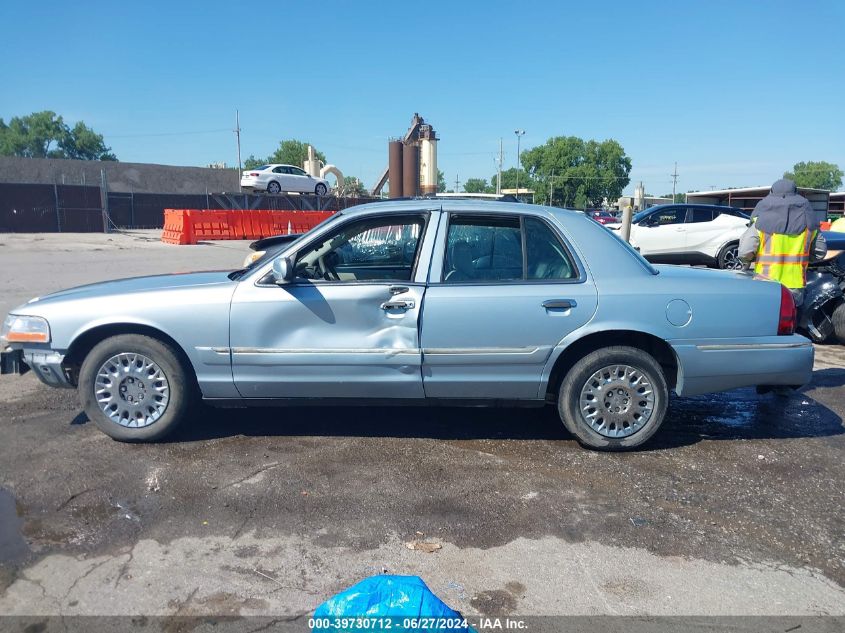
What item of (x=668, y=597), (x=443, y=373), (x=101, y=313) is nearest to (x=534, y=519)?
(x=668, y=597)

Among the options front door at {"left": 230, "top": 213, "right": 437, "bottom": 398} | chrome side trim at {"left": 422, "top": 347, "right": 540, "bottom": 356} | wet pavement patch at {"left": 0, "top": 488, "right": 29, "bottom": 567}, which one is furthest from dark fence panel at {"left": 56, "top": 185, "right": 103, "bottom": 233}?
chrome side trim at {"left": 422, "top": 347, "right": 540, "bottom": 356}

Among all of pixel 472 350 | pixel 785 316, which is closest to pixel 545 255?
pixel 472 350

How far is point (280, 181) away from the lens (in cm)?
3209

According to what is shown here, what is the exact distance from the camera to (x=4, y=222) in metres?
26.1

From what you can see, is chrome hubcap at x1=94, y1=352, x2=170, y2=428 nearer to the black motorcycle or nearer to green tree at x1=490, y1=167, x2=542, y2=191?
the black motorcycle

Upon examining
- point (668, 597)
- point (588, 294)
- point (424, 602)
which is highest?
point (588, 294)

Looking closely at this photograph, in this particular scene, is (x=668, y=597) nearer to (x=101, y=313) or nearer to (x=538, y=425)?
(x=538, y=425)

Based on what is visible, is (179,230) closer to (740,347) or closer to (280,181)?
(280,181)

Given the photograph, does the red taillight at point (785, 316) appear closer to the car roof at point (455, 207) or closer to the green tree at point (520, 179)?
the car roof at point (455, 207)

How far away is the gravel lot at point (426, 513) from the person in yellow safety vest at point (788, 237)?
1.63 metres

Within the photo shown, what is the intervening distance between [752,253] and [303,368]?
516cm

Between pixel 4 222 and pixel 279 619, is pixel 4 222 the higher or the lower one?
the higher one

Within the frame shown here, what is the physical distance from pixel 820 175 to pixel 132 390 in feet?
472

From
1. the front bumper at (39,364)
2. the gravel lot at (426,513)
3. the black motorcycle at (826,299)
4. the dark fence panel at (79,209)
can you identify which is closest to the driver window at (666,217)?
the black motorcycle at (826,299)
